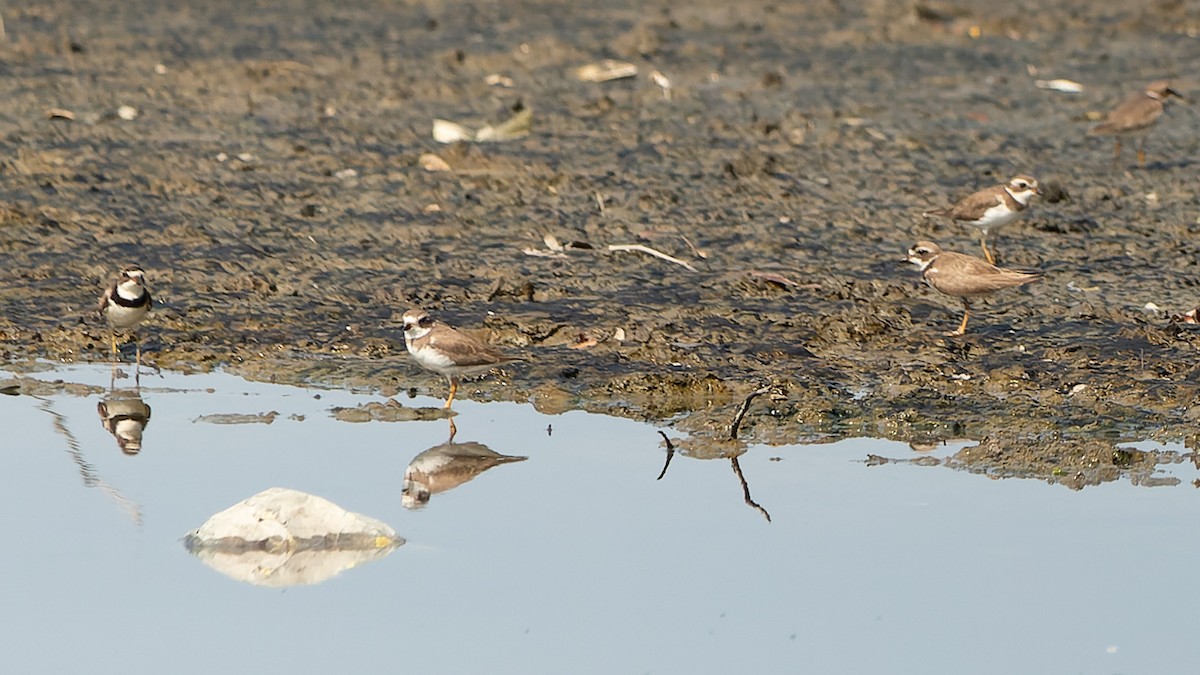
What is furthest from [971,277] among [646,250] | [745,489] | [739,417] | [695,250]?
[745,489]

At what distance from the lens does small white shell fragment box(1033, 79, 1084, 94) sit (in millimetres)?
17328

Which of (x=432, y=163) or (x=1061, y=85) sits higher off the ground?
(x=1061, y=85)

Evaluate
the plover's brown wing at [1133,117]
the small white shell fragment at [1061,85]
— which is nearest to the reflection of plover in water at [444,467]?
the plover's brown wing at [1133,117]

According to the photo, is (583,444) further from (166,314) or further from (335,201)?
(335,201)

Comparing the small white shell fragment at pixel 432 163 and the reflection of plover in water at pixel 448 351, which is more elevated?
the small white shell fragment at pixel 432 163

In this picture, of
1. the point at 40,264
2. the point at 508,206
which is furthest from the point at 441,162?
the point at 40,264

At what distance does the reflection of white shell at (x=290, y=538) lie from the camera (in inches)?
275

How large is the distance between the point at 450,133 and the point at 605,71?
2.87 metres

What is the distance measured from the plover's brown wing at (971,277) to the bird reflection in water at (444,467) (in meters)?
3.39

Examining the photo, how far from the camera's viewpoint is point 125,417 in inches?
347

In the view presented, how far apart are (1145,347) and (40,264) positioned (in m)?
6.83

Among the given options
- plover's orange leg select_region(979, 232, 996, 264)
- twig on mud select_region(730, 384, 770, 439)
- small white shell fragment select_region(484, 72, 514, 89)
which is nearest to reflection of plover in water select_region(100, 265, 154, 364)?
twig on mud select_region(730, 384, 770, 439)

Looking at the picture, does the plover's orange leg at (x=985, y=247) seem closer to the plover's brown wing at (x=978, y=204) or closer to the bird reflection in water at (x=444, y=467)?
the plover's brown wing at (x=978, y=204)

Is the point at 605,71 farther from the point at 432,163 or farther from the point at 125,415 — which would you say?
the point at 125,415
